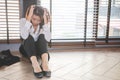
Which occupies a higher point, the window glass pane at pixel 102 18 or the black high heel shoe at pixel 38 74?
the window glass pane at pixel 102 18

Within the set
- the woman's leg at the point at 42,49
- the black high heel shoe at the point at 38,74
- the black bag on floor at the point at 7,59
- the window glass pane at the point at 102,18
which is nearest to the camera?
the black high heel shoe at the point at 38,74

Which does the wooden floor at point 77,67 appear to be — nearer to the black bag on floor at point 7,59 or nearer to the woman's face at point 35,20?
the black bag on floor at point 7,59

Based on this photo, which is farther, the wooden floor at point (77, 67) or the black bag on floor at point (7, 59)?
the black bag on floor at point (7, 59)

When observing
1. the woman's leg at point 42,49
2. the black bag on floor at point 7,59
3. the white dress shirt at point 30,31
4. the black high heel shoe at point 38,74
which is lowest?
the black high heel shoe at point 38,74

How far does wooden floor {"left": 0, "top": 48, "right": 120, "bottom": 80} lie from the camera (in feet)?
6.54

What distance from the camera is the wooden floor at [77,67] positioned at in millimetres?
1993

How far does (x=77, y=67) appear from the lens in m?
2.25

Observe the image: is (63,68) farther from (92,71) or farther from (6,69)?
(6,69)

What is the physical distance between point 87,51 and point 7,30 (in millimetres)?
1154

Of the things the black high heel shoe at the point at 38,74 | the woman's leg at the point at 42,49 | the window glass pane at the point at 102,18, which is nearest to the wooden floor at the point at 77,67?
the black high heel shoe at the point at 38,74

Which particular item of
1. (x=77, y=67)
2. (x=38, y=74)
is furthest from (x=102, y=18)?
(x=38, y=74)

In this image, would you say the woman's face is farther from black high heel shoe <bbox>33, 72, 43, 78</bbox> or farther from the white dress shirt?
black high heel shoe <bbox>33, 72, 43, 78</bbox>

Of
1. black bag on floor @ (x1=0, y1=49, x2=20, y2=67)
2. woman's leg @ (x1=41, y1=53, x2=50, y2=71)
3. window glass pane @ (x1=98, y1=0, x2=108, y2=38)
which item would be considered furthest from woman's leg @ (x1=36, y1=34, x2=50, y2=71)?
window glass pane @ (x1=98, y1=0, x2=108, y2=38)

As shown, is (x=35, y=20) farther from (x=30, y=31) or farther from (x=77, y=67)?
(x=77, y=67)
